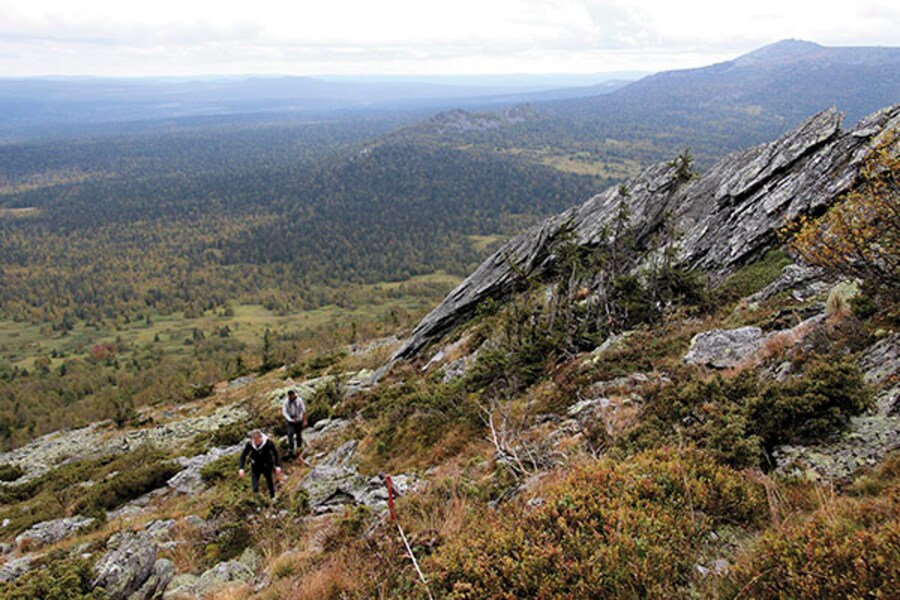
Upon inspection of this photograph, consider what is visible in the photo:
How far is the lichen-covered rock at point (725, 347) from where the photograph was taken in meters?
11.8

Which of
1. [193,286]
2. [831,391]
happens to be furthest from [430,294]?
[831,391]

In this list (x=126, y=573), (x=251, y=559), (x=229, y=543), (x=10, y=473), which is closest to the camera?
(x=126, y=573)

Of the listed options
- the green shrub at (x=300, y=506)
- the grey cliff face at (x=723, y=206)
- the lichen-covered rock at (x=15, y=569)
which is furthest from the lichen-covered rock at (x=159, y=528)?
the grey cliff face at (x=723, y=206)

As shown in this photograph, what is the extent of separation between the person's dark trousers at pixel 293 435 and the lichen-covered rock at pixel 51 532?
7.07 meters

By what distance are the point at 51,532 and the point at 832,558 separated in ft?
74.0

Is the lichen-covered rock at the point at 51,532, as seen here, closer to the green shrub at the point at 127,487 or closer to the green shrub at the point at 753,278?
the green shrub at the point at 127,487

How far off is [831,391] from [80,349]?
565ft

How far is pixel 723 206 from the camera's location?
1021 inches

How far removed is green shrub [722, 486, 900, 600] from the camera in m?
4.05

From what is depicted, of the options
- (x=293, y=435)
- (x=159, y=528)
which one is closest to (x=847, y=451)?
(x=159, y=528)

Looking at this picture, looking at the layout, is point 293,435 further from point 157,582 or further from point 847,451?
point 847,451

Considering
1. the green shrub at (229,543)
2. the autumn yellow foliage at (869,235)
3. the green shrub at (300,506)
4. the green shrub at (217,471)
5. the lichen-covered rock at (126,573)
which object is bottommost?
the green shrub at (217,471)

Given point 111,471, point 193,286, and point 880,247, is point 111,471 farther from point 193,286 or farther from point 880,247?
point 193,286

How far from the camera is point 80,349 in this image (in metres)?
139
